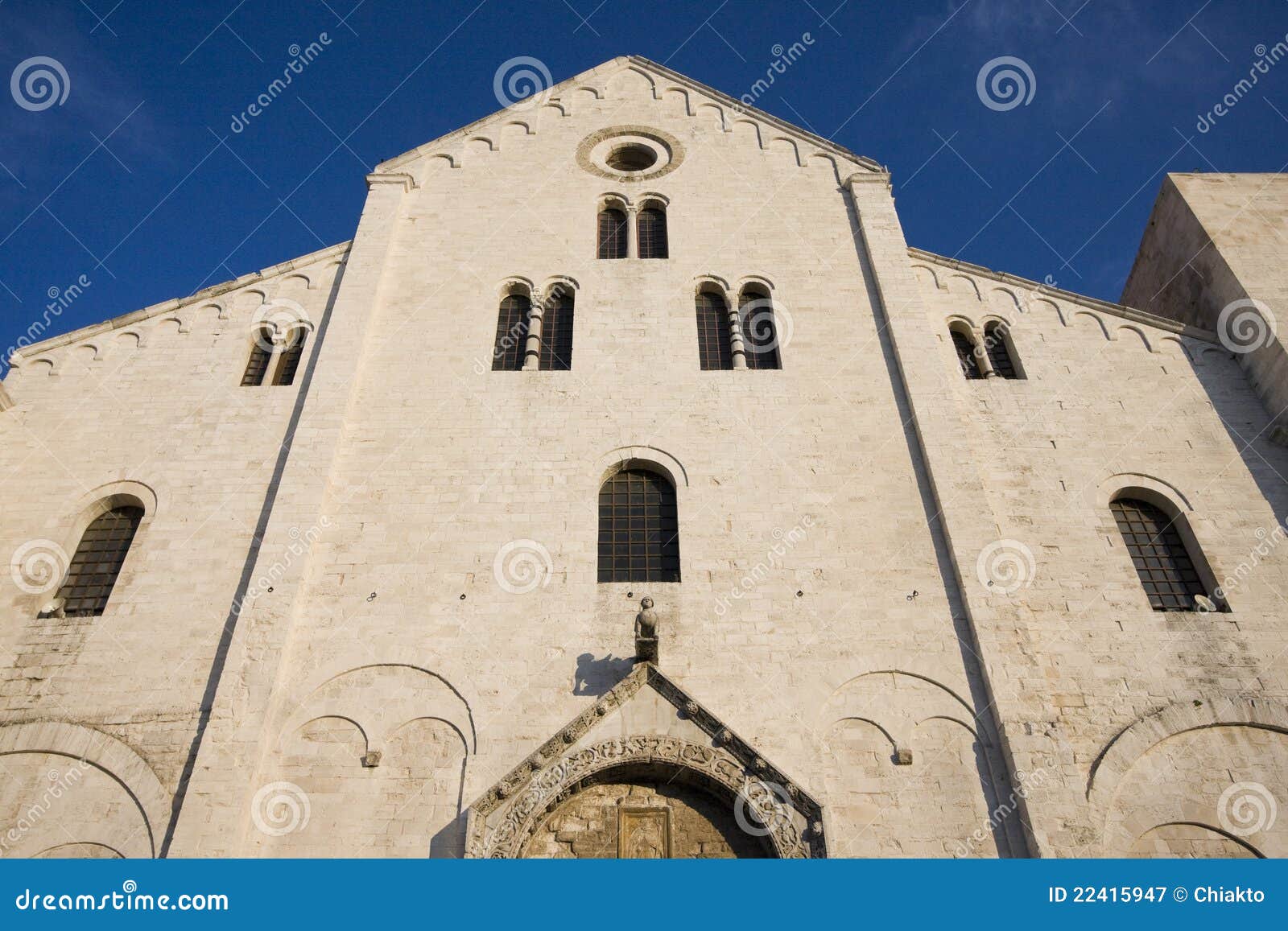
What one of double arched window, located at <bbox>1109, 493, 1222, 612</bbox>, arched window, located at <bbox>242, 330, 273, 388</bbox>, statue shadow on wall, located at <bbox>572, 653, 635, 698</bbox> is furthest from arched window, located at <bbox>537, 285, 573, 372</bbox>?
double arched window, located at <bbox>1109, 493, 1222, 612</bbox>

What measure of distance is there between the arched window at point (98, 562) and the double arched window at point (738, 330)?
368 inches

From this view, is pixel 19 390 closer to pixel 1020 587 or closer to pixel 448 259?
pixel 448 259

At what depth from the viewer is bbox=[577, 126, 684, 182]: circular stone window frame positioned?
18.5 metres

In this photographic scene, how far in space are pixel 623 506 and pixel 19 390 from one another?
10.4 m

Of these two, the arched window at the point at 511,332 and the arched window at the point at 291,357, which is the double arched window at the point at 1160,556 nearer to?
the arched window at the point at 511,332

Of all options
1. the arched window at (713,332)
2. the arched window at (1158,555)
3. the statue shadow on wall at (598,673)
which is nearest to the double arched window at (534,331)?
the arched window at (713,332)

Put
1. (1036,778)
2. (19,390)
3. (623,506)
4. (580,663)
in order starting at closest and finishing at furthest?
(1036,778) < (580,663) < (623,506) < (19,390)

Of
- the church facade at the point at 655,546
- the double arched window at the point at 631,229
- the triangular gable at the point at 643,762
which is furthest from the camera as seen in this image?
the double arched window at the point at 631,229

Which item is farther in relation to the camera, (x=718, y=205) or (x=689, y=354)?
(x=718, y=205)

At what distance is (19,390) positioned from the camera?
48.4ft

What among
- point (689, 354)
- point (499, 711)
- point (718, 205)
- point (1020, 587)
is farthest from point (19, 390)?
point (1020, 587)

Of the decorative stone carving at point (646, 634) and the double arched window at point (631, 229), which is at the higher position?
the double arched window at point (631, 229)

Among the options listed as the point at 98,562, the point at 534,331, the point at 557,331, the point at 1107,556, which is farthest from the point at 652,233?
the point at 98,562

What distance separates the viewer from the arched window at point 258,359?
1505 centimetres
